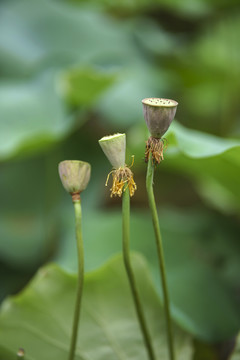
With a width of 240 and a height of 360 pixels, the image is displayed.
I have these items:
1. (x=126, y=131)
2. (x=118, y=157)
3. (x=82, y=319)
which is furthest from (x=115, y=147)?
(x=126, y=131)

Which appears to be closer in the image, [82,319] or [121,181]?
[121,181]

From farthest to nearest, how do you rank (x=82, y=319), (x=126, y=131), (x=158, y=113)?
1. (x=126, y=131)
2. (x=82, y=319)
3. (x=158, y=113)

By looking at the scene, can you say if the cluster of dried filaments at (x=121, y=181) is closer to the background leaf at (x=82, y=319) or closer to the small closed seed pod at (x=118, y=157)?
the small closed seed pod at (x=118, y=157)

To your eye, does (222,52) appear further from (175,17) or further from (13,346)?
(13,346)

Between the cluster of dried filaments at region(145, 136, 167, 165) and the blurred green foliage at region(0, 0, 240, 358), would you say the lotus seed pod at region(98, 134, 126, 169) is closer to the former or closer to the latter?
the cluster of dried filaments at region(145, 136, 167, 165)

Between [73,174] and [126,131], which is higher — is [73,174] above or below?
above

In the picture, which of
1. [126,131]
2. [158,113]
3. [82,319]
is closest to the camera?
[158,113]

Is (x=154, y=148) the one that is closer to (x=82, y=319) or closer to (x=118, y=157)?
(x=118, y=157)

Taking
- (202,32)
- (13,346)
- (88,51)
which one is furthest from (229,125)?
(13,346)
